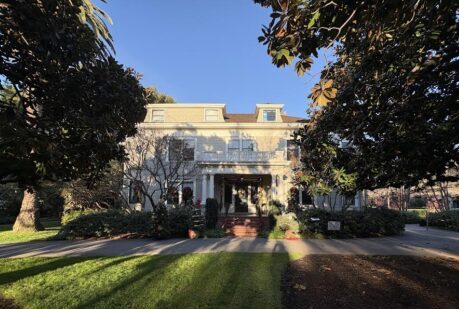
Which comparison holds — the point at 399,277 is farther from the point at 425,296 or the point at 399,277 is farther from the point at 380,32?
the point at 380,32

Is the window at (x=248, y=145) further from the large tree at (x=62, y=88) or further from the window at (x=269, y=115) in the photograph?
the large tree at (x=62, y=88)

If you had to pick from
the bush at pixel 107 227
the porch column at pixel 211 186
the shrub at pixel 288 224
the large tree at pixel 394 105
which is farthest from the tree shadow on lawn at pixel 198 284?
the porch column at pixel 211 186

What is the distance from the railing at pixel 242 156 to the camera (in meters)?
23.4

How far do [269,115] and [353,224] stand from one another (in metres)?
10.8

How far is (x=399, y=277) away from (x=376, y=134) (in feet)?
9.62

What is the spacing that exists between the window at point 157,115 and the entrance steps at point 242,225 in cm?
863

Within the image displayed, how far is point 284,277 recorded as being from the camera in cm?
785

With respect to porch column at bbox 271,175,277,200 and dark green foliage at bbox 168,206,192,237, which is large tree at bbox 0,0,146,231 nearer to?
dark green foliage at bbox 168,206,192,237

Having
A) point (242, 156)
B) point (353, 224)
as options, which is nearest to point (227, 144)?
point (242, 156)

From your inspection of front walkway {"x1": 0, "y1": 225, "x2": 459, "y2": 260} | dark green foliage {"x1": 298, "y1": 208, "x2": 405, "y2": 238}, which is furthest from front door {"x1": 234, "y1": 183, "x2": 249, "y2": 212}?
front walkway {"x1": 0, "y1": 225, "x2": 459, "y2": 260}

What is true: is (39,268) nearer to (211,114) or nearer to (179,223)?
(179,223)

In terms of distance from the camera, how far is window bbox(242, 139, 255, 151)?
24394mm

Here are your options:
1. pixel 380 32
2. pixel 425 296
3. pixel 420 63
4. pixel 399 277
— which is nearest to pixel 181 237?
pixel 399 277

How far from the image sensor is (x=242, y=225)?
63.1 feet
